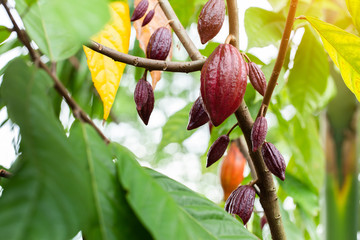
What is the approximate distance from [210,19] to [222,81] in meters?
0.09

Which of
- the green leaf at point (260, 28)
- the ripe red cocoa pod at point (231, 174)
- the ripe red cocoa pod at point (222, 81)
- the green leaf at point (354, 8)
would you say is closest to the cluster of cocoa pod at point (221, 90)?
the ripe red cocoa pod at point (222, 81)

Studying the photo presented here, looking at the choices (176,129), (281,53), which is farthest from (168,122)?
(281,53)

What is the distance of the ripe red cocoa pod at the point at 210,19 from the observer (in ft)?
1.57

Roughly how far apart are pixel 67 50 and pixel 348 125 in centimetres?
43

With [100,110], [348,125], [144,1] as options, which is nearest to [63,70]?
[100,110]

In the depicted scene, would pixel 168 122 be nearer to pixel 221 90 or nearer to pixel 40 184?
pixel 221 90

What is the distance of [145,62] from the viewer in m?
0.42

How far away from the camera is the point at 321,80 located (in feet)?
2.59

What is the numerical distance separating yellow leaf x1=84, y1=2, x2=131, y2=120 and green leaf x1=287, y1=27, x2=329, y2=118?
13.6 inches

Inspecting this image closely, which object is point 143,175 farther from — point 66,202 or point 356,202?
point 356,202

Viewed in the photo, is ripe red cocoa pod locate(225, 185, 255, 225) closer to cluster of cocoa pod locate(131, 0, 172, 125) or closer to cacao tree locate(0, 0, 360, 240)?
cacao tree locate(0, 0, 360, 240)

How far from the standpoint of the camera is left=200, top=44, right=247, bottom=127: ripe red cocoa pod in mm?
418

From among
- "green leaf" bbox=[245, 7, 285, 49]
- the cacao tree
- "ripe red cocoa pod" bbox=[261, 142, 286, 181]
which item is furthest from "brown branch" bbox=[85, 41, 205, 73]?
"green leaf" bbox=[245, 7, 285, 49]

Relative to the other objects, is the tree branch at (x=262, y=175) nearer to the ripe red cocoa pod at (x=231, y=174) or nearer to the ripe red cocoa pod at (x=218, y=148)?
the ripe red cocoa pod at (x=218, y=148)
